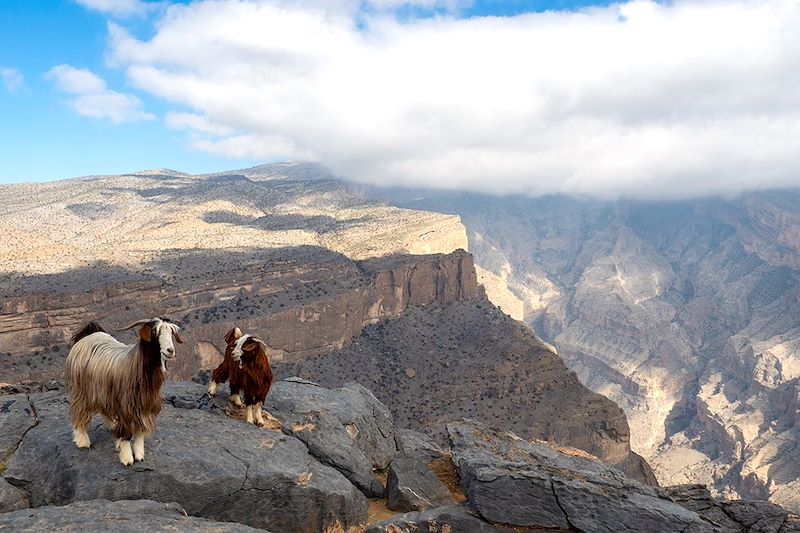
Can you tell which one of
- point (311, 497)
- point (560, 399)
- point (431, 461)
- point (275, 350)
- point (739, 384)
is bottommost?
point (739, 384)

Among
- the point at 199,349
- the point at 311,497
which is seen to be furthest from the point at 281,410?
the point at 199,349

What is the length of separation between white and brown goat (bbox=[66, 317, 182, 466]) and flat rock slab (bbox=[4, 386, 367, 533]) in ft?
1.26

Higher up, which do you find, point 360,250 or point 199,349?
point 360,250

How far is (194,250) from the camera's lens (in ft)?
243

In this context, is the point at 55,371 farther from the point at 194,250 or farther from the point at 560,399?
the point at 560,399

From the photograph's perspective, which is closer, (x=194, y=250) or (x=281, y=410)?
(x=281, y=410)

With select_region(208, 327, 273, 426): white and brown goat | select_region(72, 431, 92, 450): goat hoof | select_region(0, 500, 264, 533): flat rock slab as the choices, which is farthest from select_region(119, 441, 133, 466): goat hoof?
select_region(208, 327, 273, 426): white and brown goat

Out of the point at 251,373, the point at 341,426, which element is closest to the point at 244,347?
the point at 251,373

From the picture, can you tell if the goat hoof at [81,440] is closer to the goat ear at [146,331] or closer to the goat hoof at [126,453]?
the goat hoof at [126,453]

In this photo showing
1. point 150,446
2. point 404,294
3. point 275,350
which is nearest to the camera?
point 150,446

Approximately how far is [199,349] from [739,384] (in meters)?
148

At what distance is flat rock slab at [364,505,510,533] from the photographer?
8883mm

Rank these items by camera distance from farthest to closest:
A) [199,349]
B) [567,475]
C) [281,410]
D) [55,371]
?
1. [199,349]
2. [55,371]
3. [281,410]
4. [567,475]

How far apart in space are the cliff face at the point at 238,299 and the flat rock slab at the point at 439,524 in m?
42.1
